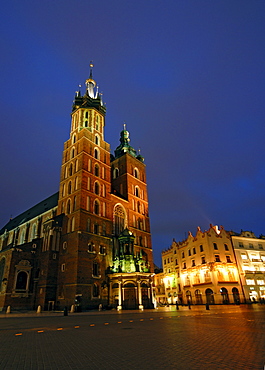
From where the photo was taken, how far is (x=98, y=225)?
4347cm

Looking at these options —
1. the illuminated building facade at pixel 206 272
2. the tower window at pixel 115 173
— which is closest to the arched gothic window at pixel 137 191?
the tower window at pixel 115 173

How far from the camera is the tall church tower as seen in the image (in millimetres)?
38188

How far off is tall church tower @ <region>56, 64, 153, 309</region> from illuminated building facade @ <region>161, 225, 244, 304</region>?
1184cm

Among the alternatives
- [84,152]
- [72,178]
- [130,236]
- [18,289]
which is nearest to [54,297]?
[18,289]

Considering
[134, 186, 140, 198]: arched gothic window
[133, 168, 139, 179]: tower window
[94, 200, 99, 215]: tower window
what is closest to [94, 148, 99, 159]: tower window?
[94, 200, 99, 215]: tower window

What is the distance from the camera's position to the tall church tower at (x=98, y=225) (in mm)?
38188

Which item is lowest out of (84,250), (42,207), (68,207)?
(84,250)

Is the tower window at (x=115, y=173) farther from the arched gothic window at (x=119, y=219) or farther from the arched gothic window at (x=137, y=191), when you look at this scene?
the arched gothic window at (x=119, y=219)

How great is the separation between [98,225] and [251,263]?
35.6 metres

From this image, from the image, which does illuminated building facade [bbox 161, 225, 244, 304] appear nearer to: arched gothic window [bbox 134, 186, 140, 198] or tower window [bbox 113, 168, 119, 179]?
arched gothic window [bbox 134, 186, 140, 198]

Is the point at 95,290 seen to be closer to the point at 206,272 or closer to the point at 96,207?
the point at 96,207

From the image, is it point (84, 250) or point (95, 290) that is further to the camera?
point (84, 250)

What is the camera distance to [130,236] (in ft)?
147

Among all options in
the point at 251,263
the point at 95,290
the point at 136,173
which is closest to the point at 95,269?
the point at 95,290
